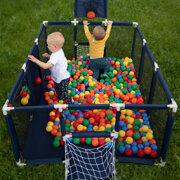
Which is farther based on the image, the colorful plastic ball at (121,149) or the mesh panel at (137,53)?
the mesh panel at (137,53)

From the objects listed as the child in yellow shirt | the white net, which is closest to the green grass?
the white net

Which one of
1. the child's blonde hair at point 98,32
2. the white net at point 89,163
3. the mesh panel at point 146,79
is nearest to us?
the white net at point 89,163

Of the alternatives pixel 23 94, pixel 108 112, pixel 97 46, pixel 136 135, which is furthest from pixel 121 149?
pixel 97 46

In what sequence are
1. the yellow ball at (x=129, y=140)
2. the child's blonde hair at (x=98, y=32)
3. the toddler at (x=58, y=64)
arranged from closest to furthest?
the yellow ball at (x=129, y=140) → the toddler at (x=58, y=64) → the child's blonde hair at (x=98, y=32)

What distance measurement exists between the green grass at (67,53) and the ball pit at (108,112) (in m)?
0.30

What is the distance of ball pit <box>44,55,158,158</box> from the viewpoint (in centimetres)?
306

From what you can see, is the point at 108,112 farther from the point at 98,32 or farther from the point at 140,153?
the point at 98,32

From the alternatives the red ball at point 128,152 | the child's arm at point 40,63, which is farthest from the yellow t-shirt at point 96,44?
the red ball at point 128,152

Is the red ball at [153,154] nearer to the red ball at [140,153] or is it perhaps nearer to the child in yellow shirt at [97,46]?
the red ball at [140,153]

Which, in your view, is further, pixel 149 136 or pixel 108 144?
pixel 149 136

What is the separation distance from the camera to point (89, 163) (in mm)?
2832

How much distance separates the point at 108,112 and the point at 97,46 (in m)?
1.23

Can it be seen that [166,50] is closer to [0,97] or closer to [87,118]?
[87,118]

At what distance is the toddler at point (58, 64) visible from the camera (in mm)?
Answer: 3165
